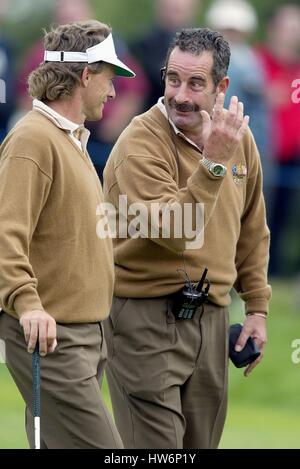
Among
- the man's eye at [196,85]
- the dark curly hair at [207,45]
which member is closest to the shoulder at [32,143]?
the man's eye at [196,85]

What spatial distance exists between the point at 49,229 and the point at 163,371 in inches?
42.2

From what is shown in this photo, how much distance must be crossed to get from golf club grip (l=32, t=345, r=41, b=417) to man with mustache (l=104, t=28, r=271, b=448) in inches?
36.4

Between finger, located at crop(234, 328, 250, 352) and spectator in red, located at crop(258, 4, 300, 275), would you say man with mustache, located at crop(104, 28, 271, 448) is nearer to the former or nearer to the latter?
finger, located at crop(234, 328, 250, 352)

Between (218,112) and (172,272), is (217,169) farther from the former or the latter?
(172,272)

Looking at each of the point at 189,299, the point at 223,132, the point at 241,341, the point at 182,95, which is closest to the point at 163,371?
the point at 189,299

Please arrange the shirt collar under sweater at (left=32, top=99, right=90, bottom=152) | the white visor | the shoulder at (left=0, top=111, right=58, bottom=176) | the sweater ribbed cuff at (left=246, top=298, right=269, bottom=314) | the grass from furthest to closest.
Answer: the grass, the sweater ribbed cuff at (left=246, top=298, right=269, bottom=314), the white visor, the shirt collar under sweater at (left=32, top=99, right=90, bottom=152), the shoulder at (left=0, top=111, right=58, bottom=176)

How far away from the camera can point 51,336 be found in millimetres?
5988

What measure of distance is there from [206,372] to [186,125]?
4.02 ft

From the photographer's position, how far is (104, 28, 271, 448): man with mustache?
6891 mm

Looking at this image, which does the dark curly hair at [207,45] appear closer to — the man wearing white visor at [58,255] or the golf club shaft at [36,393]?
the man wearing white visor at [58,255]

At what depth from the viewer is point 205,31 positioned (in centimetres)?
714

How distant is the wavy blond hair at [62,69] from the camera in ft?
21.3

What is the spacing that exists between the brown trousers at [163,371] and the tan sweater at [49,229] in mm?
540

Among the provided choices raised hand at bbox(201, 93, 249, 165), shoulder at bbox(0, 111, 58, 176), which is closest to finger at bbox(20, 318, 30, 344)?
shoulder at bbox(0, 111, 58, 176)
